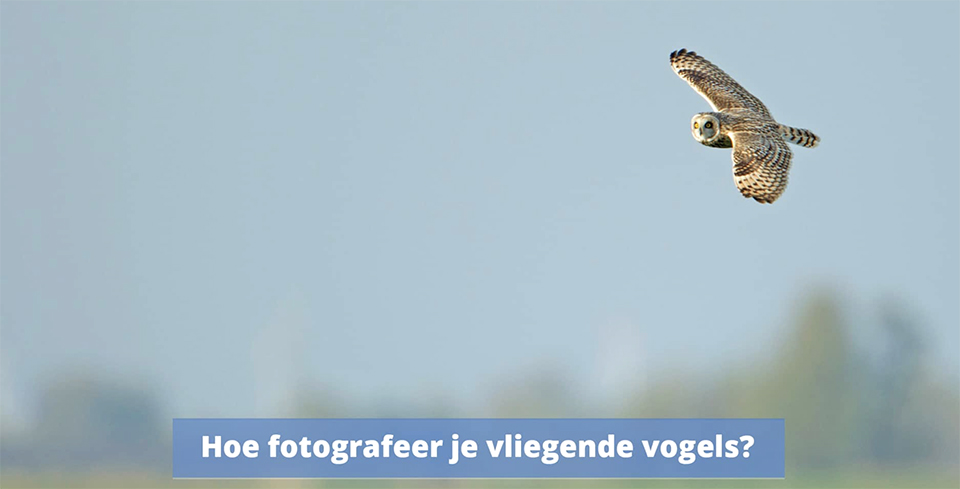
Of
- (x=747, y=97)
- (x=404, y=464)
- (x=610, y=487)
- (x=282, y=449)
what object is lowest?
(x=747, y=97)

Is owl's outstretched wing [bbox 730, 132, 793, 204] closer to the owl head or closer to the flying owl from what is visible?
the flying owl

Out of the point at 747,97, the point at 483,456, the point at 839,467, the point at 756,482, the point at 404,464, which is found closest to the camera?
the point at 747,97

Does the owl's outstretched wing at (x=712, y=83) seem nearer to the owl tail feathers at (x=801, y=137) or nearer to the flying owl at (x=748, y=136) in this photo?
the flying owl at (x=748, y=136)

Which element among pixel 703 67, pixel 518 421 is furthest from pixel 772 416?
pixel 703 67

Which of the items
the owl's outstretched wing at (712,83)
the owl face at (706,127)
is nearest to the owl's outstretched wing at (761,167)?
the owl face at (706,127)

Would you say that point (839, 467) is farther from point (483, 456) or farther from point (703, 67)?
point (703, 67)

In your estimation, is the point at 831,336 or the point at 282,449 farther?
the point at 282,449

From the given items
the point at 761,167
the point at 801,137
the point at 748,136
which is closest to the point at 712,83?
the point at 801,137
